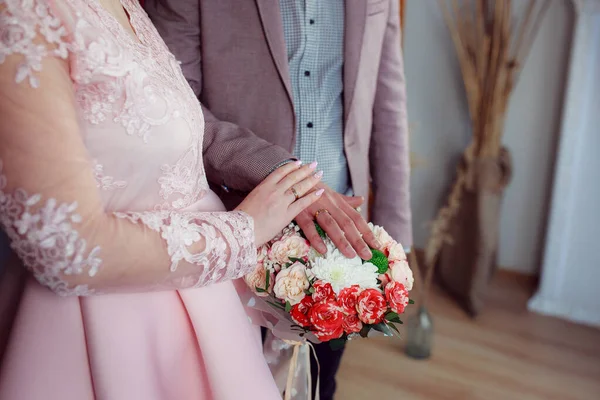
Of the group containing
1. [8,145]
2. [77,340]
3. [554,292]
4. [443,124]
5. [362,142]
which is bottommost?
[554,292]

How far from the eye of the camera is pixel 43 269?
78cm

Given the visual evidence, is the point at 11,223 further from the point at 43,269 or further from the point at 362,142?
the point at 362,142

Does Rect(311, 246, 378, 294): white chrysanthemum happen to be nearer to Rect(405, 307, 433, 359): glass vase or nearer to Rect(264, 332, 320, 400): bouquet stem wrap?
Rect(264, 332, 320, 400): bouquet stem wrap

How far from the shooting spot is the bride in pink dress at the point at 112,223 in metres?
0.72

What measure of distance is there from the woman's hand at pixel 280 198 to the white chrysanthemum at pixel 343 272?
10 cm

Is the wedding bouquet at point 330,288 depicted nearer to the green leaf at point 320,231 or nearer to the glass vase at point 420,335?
the green leaf at point 320,231

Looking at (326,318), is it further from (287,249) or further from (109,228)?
(109,228)

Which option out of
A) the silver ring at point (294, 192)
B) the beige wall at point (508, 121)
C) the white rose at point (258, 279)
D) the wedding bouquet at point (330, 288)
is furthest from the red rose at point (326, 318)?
the beige wall at point (508, 121)

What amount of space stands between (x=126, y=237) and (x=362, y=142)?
898 millimetres

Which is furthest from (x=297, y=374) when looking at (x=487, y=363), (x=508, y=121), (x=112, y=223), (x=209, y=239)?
(x=508, y=121)

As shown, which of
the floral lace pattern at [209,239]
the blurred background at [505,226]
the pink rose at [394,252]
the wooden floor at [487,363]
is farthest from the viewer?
the blurred background at [505,226]

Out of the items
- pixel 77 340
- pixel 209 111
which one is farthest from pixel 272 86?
pixel 77 340

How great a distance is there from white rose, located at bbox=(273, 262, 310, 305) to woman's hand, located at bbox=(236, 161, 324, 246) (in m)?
0.07

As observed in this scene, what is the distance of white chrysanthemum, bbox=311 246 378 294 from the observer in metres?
1.01
